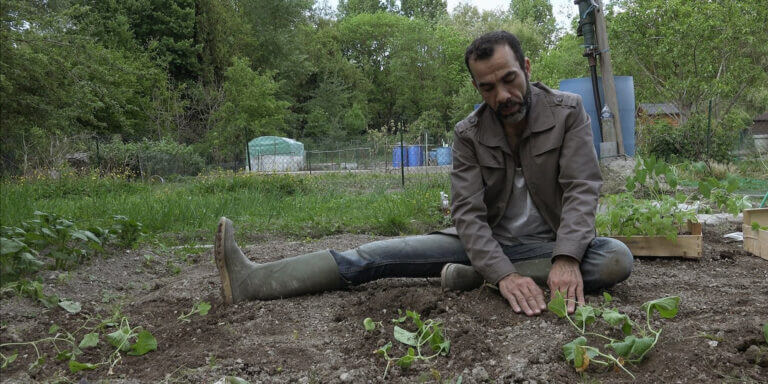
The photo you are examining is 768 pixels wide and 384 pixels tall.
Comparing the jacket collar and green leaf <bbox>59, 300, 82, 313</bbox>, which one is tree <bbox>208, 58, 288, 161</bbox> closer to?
green leaf <bbox>59, 300, 82, 313</bbox>

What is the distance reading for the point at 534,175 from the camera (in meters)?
2.56

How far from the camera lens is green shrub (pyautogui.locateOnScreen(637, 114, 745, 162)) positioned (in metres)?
12.4

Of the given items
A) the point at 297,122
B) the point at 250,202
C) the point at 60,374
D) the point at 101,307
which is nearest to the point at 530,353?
the point at 60,374

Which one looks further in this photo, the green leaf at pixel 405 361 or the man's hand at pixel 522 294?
the man's hand at pixel 522 294

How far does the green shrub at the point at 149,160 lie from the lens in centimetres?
1587

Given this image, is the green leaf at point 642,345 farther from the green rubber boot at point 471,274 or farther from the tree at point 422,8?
the tree at point 422,8

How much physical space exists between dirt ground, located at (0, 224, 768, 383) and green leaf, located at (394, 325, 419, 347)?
9 cm

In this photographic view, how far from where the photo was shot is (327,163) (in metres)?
22.2

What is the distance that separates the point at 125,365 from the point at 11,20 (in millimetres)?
4997

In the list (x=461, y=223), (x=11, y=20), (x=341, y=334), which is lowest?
(x=341, y=334)

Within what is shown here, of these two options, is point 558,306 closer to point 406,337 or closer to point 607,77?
point 406,337

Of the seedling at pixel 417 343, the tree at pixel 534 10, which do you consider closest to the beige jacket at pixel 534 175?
the seedling at pixel 417 343

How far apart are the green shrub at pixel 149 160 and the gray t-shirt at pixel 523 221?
45.7 ft

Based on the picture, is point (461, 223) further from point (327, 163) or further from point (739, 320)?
point (327, 163)
